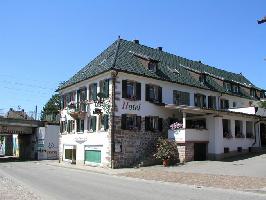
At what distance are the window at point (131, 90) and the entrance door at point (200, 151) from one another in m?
6.70

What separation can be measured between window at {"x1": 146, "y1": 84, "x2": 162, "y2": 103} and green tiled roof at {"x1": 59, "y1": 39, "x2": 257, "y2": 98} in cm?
97

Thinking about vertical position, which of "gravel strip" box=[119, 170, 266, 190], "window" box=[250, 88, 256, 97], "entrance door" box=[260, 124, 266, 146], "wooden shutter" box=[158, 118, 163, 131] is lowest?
"gravel strip" box=[119, 170, 266, 190]

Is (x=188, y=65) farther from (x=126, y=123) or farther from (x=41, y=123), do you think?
(x=41, y=123)

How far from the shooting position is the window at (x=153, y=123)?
110 ft

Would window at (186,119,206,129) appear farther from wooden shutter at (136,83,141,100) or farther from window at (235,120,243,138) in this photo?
wooden shutter at (136,83,141,100)

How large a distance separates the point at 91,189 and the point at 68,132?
80.1 ft

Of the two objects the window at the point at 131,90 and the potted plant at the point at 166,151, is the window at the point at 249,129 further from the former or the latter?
the window at the point at 131,90

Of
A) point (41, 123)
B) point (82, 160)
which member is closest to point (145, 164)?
point (82, 160)

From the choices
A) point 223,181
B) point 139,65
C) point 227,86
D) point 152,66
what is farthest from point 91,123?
point 227,86

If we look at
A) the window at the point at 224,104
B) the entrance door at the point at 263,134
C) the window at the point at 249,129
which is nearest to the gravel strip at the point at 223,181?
the window at the point at 249,129

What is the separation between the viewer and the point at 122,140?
31516mm

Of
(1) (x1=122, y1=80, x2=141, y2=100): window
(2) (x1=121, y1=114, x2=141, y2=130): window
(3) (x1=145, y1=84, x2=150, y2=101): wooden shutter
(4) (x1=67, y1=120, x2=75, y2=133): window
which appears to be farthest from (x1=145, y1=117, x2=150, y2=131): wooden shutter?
(4) (x1=67, y1=120, x2=75, y2=133): window

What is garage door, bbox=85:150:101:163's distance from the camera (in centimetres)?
3300

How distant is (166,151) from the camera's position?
100ft
